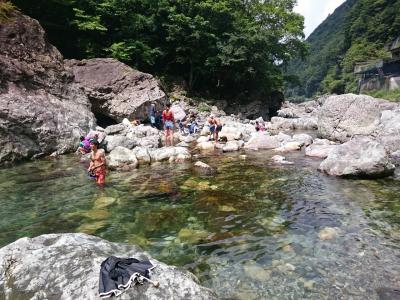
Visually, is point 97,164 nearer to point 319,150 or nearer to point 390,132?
point 319,150

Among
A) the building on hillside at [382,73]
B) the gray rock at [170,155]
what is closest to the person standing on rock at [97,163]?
the gray rock at [170,155]

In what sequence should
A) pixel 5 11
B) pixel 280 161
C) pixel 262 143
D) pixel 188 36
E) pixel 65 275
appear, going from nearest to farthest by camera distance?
pixel 65 275, pixel 280 161, pixel 5 11, pixel 262 143, pixel 188 36

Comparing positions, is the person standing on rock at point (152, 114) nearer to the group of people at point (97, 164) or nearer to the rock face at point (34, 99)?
the rock face at point (34, 99)

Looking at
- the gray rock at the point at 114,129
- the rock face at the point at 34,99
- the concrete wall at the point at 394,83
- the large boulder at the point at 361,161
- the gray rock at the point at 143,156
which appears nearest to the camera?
the large boulder at the point at 361,161

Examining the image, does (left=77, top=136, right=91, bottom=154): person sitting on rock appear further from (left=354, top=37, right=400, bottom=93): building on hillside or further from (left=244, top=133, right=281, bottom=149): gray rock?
(left=354, top=37, right=400, bottom=93): building on hillside

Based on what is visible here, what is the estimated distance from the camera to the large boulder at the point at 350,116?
61.4 ft

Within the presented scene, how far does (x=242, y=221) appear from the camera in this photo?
844cm

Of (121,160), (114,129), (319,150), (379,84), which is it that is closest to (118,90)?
(114,129)

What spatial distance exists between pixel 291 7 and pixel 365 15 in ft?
205

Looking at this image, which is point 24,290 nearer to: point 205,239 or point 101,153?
point 205,239

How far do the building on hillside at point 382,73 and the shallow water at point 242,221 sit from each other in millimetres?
55101

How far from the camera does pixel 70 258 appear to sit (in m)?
4.86

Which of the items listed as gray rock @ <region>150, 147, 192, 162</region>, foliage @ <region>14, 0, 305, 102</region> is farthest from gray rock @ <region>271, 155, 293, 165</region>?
foliage @ <region>14, 0, 305, 102</region>

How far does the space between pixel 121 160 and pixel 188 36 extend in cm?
2448
